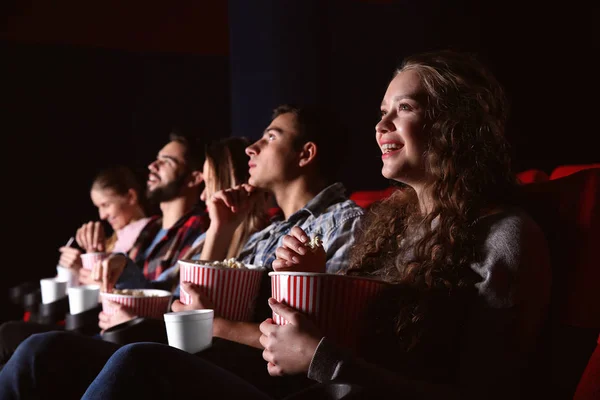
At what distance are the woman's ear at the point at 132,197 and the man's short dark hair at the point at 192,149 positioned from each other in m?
0.58

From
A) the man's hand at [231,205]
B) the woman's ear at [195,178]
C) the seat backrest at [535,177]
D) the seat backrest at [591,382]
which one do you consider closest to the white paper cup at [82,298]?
the man's hand at [231,205]

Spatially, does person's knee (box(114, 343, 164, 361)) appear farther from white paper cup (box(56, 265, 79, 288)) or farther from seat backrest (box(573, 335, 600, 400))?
white paper cup (box(56, 265, 79, 288))

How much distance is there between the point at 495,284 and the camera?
3.33 feet

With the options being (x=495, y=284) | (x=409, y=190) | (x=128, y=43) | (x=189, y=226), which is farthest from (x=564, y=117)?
(x=128, y=43)

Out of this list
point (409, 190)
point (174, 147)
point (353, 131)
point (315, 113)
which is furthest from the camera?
point (174, 147)

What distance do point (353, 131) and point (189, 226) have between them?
82 cm

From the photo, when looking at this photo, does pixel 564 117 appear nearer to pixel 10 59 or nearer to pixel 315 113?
pixel 315 113

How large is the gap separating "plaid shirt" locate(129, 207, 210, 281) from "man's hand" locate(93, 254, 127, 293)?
18.9 inches

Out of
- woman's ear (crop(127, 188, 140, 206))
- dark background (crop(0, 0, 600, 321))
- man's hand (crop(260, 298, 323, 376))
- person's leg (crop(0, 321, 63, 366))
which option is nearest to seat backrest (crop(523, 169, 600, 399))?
man's hand (crop(260, 298, 323, 376))

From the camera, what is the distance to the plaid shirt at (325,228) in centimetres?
162

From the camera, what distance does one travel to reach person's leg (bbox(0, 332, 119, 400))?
1.24 metres

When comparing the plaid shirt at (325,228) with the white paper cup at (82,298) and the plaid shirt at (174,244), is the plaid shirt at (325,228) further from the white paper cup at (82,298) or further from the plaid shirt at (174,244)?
the plaid shirt at (174,244)

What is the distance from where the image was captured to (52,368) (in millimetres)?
1262

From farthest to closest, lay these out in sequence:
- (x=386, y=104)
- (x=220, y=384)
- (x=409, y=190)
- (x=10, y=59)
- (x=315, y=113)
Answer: (x=10, y=59) < (x=315, y=113) < (x=409, y=190) < (x=386, y=104) < (x=220, y=384)
